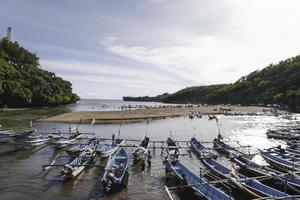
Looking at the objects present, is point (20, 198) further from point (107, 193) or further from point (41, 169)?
point (41, 169)

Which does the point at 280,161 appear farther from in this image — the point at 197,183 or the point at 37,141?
the point at 37,141

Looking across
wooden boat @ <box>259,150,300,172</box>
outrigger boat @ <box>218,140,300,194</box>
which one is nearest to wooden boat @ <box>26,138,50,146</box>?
outrigger boat @ <box>218,140,300,194</box>

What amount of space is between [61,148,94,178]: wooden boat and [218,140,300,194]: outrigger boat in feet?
60.0

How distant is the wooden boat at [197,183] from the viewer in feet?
102

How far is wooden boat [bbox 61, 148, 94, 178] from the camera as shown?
39.3 meters

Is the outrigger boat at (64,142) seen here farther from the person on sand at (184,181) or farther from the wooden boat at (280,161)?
the wooden boat at (280,161)

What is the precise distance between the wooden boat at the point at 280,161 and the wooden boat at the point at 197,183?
11.7 m

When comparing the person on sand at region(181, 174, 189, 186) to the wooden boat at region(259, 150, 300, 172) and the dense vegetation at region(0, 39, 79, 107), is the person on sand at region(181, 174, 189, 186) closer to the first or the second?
the wooden boat at region(259, 150, 300, 172)

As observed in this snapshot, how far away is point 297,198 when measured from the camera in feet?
90.0

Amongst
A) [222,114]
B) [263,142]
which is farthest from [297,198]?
[222,114]

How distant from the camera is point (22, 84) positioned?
157000mm

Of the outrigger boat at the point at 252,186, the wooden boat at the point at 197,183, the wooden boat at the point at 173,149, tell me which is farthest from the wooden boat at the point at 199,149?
the outrigger boat at the point at 252,186

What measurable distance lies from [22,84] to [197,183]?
13556 cm

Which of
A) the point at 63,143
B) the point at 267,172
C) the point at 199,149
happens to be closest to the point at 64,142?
the point at 63,143
